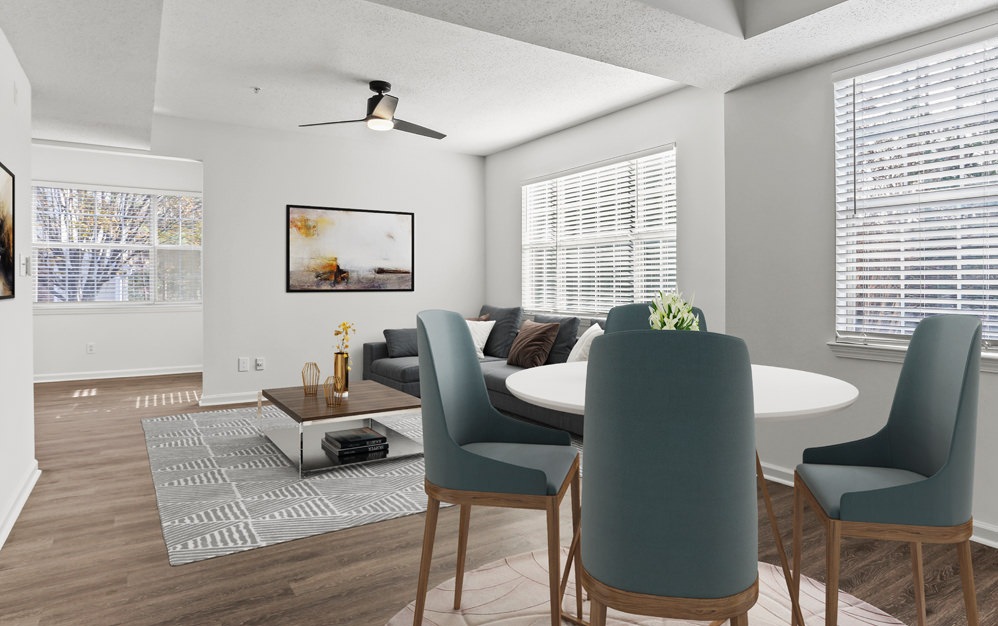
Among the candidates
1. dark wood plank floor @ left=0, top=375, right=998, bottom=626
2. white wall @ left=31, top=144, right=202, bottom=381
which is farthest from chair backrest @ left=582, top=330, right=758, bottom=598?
white wall @ left=31, top=144, right=202, bottom=381

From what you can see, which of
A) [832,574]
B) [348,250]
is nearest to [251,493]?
[832,574]

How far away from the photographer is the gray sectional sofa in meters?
4.61

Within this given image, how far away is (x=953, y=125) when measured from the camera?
9.21ft

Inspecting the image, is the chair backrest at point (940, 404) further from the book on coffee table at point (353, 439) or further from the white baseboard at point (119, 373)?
the white baseboard at point (119, 373)

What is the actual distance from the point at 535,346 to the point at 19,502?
3.41m

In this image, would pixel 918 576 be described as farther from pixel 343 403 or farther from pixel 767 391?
pixel 343 403

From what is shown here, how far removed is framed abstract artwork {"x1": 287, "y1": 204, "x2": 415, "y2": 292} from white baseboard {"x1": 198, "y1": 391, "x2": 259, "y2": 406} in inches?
42.0

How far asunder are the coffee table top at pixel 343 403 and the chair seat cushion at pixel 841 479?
241 centimetres

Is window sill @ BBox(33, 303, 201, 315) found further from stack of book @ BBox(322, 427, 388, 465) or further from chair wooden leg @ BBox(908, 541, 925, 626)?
chair wooden leg @ BBox(908, 541, 925, 626)

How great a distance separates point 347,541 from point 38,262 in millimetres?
6531

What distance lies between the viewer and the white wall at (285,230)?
5590mm

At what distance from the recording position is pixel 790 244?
11.4ft

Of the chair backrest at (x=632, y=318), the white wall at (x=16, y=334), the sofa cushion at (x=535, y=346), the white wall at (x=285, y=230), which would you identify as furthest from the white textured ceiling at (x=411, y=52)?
the sofa cushion at (x=535, y=346)

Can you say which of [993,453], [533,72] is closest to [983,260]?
[993,453]
